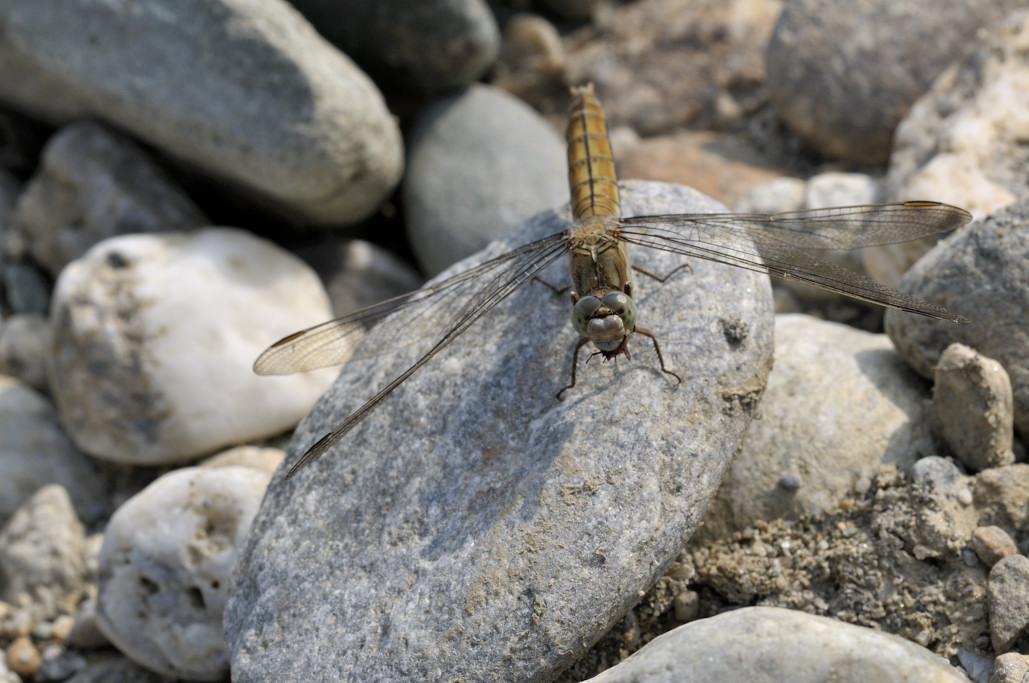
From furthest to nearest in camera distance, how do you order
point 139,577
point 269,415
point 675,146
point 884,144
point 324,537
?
→ point 675,146 < point 884,144 < point 269,415 < point 139,577 < point 324,537

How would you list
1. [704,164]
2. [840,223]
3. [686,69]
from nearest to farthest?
[840,223] < [704,164] < [686,69]

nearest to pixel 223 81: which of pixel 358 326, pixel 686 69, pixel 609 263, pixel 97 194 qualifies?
pixel 97 194

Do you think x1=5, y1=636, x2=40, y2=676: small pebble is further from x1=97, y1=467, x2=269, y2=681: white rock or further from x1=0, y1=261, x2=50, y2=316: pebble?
A: x1=0, y1=261, x2=50, y2=316: pebble

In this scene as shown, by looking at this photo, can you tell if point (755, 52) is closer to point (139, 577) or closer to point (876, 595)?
point (876, 595)

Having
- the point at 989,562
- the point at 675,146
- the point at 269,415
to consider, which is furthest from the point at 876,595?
the point at 675,146

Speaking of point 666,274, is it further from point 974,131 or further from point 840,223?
point 974,131

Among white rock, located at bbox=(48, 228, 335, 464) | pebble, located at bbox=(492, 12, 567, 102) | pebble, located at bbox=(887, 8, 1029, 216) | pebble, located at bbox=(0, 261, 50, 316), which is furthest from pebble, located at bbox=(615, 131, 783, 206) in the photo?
pebble, located at bbox=(0, 261, 50, 316)
